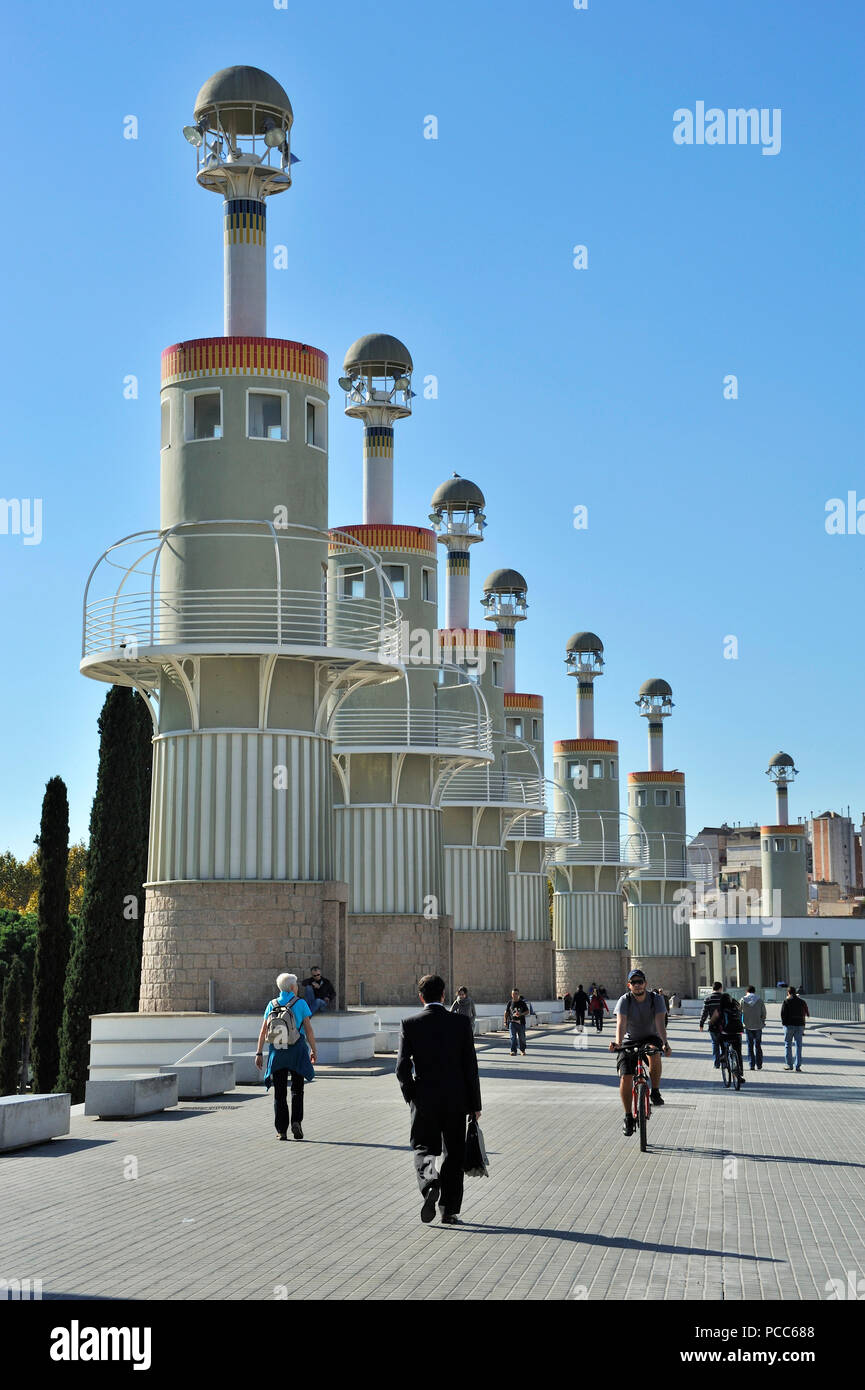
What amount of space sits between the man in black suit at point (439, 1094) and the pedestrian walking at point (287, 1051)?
4.97 metres

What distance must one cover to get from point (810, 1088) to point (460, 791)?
2402 cm

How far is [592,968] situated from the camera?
65500 mm

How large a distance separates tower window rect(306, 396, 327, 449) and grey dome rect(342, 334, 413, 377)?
35.2 ft

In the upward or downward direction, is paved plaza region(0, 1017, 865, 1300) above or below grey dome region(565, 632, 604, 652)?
below

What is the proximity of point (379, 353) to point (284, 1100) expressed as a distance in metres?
26.0

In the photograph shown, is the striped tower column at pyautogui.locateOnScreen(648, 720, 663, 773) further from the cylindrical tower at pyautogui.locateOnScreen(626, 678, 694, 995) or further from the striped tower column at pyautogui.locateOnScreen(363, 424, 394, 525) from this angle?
the striped tower column at pyautogui.locateOnScreen(363, 424, 394, 525)

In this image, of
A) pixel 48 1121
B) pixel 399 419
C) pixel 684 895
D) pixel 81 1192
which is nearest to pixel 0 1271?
pixel 81 1192

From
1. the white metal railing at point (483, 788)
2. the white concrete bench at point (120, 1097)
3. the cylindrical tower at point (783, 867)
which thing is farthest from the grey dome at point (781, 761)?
the white concrete bench at point (120, 1097)

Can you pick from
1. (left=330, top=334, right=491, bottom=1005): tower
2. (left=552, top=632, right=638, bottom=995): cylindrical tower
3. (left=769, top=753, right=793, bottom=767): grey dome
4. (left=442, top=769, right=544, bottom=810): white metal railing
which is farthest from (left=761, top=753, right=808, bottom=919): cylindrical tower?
(left=330, top=334, right=491, bottom=1005): tower

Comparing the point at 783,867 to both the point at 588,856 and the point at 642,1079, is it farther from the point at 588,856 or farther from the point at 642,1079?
the point at 642,1079

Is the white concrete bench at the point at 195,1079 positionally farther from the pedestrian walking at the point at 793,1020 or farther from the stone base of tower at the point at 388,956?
the stone base of tower at the point at 388,956

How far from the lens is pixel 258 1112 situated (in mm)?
18156

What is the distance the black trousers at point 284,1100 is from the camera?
50.7 ft

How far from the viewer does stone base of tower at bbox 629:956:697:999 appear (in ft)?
238
